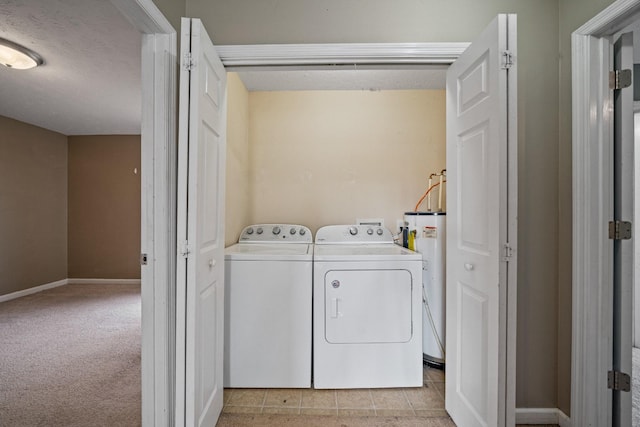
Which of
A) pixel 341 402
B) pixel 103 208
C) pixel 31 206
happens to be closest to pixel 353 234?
pixel 341 402

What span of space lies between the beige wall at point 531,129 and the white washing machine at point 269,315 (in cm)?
120

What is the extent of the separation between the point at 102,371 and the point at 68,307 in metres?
2.02

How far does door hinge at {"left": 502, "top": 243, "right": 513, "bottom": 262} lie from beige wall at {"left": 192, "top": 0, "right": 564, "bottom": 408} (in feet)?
1.60

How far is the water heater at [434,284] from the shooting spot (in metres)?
2.15

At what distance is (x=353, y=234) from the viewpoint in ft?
8.56

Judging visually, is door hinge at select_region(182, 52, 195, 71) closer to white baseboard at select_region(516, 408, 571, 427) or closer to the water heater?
the water heater

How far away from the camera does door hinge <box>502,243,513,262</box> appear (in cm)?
115

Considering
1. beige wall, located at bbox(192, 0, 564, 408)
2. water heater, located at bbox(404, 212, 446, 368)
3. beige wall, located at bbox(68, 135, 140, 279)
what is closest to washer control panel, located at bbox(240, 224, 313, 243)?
water heater, located at bbox(404, 212, 446, 368)

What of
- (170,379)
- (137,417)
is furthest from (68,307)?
(170,379)

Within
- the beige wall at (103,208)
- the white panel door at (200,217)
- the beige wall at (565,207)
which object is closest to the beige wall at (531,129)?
the beige wall at (565,207)

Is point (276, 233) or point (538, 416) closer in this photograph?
point (538, 416)

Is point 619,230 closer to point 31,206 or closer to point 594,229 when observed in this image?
point 594,229

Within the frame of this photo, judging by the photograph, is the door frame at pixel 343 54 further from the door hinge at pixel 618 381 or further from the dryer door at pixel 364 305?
the door hinge at pixel 618 381

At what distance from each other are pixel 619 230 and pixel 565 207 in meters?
0.23
